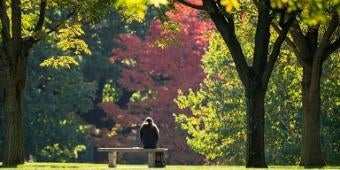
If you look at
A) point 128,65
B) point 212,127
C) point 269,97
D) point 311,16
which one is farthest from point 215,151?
point 311,16

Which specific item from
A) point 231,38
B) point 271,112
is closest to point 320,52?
point 231,38

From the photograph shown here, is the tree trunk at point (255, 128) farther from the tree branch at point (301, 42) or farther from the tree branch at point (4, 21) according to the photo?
the tree branch at point (4, 21)

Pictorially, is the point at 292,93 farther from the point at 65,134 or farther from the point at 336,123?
the point at 65,134

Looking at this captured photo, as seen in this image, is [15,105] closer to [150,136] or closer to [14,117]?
[14,117]

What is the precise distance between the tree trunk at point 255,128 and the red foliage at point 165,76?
31.4 metres

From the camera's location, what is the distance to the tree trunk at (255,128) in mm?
25234

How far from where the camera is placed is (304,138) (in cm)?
2894

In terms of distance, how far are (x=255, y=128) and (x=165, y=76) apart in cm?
3693

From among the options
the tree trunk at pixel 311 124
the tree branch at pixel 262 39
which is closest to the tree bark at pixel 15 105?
the tree branch at pixel 262 39

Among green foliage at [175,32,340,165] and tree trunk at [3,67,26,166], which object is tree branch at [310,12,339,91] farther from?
tree trunk at [3,67,26,166]

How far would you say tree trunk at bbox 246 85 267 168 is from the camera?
25.2 m

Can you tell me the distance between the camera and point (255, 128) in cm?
2548

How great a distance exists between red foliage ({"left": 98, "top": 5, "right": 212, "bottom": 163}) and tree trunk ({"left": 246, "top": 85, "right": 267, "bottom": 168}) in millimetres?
31429

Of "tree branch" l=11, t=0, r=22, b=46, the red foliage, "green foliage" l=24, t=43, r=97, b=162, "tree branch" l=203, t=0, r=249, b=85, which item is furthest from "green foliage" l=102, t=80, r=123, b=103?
"tree branch" l=203, t=0, r=249, b=85
